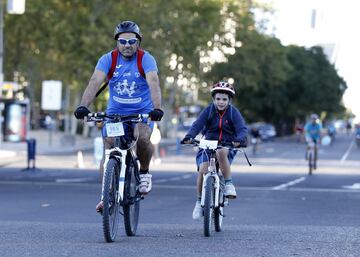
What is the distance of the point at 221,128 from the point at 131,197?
1.61 metres

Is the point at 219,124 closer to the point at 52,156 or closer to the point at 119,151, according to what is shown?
the point at 119,151

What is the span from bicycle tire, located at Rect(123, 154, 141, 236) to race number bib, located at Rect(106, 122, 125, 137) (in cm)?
44

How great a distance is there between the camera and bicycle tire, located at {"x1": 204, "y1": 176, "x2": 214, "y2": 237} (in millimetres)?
10188

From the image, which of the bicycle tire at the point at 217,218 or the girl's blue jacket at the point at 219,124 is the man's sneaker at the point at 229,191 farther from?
the girl's blue jacket at the point at 219,124

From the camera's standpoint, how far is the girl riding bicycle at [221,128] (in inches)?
428

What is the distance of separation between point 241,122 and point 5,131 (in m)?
43.2

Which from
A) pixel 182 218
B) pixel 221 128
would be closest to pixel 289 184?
pixel 182 218

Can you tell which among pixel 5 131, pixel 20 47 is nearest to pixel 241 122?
pixel 5 131

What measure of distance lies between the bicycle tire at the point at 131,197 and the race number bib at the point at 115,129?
0.44 meters

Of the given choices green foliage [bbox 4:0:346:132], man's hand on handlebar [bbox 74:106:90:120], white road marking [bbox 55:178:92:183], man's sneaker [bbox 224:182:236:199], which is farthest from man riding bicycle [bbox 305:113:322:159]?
green foliage [bbox 4:0:346:132]

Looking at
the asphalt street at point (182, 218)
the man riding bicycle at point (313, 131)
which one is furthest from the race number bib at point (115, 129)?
the man riding bicycle at point (313, 131)

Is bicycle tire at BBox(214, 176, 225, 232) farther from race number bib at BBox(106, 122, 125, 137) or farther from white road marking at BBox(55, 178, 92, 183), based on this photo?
white road marking at BBox(55, 178, 92, 183)

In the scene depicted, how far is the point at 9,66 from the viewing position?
214ft

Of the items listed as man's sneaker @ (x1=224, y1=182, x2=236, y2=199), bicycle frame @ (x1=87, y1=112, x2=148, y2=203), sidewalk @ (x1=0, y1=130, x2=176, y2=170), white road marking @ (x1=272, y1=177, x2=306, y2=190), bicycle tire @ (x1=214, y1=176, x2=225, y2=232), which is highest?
bicycle frame @ (x1=87, y1=112, x2=148, y2=203)
